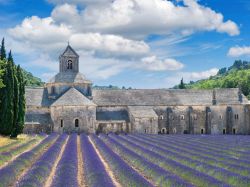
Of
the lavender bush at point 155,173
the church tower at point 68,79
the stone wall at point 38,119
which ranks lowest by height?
the lavender bush at point 155,173

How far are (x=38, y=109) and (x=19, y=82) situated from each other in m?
10.6

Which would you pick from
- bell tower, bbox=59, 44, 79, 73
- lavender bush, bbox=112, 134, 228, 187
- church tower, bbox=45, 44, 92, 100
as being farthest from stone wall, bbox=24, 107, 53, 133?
lavender bush, bbox=112, 134, 228, 187

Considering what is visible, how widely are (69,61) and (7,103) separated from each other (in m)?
20.8

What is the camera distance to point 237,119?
208ft

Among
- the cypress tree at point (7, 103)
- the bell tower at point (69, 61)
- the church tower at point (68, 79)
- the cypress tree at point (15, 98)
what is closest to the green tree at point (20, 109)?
the cypress tree at point (15, 98)

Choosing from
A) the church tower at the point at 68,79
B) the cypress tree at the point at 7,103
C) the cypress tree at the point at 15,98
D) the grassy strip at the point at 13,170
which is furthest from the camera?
the church tower at the point at 68,79

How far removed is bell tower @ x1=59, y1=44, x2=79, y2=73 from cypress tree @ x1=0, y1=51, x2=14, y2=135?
18443mm

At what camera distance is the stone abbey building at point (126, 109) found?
2154 inches

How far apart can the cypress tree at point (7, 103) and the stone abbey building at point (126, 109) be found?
39.7 ft

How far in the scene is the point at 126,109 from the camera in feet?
197

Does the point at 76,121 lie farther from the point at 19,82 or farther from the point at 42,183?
the point at 42,183

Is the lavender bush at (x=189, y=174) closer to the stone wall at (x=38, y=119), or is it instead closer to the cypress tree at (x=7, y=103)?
the cypress tree at (x=7, y=103)

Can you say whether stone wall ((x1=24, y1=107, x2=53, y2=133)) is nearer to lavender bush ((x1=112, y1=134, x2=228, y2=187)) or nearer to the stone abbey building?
the stone abbey building

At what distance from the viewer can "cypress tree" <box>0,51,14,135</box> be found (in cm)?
4162
